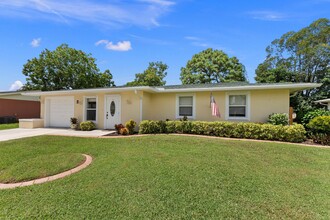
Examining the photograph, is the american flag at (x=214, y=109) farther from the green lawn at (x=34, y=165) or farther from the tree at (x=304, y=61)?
the tree at (x=304, y=61)

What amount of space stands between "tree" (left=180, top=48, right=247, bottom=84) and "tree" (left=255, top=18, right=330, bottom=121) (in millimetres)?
3312

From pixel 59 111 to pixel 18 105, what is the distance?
10207 mm

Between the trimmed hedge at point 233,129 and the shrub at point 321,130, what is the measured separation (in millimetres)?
524

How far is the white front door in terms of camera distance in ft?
Answer: 39.1

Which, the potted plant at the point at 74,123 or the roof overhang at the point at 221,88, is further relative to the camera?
the potted plant at the point at 74,123

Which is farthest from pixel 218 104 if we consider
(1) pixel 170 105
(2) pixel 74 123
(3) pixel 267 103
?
(2) pixel 74 123

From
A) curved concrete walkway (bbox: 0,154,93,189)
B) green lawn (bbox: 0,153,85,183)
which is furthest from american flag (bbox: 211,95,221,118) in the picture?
curved concrete walkway (bbox: 0,154,93,189)

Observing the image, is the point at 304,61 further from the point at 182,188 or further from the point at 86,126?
the point at 182,188

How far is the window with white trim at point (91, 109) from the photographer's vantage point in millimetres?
12680

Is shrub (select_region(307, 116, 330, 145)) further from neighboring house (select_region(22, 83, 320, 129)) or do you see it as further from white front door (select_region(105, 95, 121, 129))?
white front door (select_region(105, 95, 121, 129))

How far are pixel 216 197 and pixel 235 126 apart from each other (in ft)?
20.8

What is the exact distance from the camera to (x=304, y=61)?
80.5 feet

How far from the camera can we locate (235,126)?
9.11m

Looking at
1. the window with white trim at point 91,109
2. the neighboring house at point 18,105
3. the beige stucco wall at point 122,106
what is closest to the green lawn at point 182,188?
the beige stucco wall at point 122,106
